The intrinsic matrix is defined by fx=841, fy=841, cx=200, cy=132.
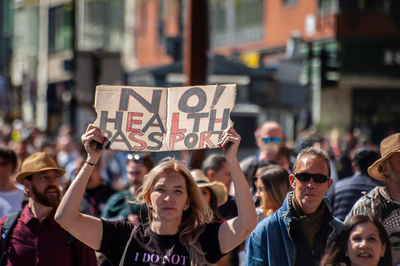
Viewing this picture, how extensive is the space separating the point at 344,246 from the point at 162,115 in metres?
1.49

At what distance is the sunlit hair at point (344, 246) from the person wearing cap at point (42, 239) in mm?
1893

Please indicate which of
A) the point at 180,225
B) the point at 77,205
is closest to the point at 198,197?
the point at 180,225

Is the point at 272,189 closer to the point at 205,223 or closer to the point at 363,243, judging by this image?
the point at 205,223

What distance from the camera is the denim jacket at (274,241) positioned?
4961mm

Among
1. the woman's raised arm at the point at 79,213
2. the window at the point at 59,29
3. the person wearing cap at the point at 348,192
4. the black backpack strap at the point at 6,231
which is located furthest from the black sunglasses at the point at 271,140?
the window at the point at 59,29

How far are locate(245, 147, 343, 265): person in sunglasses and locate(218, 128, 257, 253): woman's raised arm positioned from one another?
36cm

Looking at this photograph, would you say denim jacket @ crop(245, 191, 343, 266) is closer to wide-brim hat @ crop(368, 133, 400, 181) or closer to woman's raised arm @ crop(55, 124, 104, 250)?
wide-brim hat @ crop(368, 133, 400, 181)

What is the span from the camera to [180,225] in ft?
15.7

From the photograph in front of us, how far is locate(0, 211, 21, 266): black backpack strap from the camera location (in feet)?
19.0

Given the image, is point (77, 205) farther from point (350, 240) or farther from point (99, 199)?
point (99, 199)

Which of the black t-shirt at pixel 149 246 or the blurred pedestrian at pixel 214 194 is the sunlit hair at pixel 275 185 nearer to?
the blurred pedestrian at pixel 214 194

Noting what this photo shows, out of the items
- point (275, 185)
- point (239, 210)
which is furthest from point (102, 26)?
point (239, 210)

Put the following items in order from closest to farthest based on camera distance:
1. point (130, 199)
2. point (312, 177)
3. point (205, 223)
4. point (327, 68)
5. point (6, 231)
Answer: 1. point (205, 223)
2. point (312, 177)
3. point (6, 231)
4. point (130, 199)
5. point (327, 68)

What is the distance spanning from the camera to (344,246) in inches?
176
